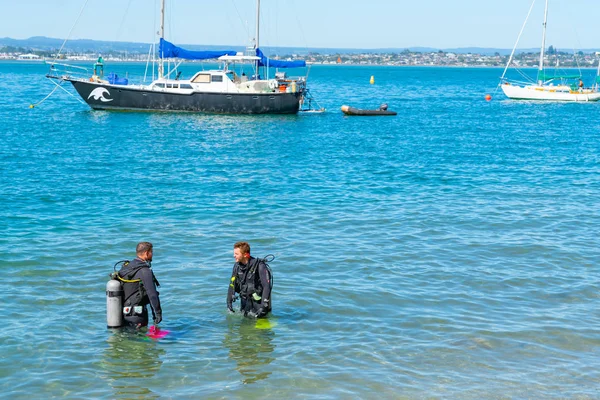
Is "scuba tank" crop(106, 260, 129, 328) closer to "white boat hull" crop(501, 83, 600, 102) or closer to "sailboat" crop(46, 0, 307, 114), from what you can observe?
"sailboat" crop(46, 0, 307, 114)

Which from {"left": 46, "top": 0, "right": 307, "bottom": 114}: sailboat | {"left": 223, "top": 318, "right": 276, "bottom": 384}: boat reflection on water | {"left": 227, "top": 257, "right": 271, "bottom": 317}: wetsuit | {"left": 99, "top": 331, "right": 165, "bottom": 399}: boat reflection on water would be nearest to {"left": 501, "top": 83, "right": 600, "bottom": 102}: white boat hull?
{"left": 46, "top": 0, "right": 307, "bottom": 114}: sailboat

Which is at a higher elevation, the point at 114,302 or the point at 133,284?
the point at 133,284

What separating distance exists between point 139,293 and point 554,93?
7296 cm

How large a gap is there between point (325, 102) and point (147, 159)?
45.3 m

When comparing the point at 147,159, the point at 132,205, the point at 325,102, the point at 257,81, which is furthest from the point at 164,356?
the point at 325,102

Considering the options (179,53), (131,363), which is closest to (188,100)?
(179,53)

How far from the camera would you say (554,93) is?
7644 centimetres

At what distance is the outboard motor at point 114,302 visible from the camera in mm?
10211

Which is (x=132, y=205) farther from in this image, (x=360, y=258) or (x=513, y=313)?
(x=513, y=313)

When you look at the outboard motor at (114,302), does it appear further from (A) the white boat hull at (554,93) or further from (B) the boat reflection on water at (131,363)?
(A) the white boat hull at (554,93)

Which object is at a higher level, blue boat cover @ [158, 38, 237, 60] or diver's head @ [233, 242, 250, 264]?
blue boat cover @ [158, 38, 237, 60]

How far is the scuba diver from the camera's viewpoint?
1060 centimetres

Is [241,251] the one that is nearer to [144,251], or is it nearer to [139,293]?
[144,251]

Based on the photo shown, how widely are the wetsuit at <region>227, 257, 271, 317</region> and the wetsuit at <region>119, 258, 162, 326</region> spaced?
1.22 meters
